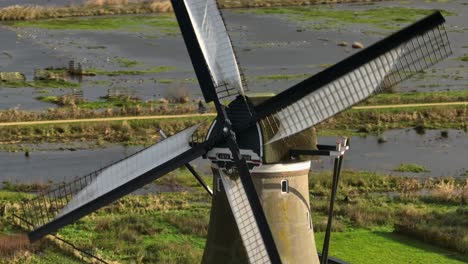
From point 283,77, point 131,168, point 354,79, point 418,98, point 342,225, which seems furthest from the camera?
point 283,77

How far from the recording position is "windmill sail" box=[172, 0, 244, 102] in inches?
752

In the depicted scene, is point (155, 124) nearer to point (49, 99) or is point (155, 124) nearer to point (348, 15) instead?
point (49, 99)

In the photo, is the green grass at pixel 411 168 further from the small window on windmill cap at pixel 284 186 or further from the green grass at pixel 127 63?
the green grass at pixel 127 63

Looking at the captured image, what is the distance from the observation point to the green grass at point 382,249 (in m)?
27.7

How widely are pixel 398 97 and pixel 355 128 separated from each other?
8.37 metres

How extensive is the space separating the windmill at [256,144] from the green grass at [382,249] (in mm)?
7529

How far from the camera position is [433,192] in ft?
121

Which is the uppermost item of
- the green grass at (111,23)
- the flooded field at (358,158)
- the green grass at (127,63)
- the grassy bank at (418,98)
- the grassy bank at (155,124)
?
the green grass at (111,23)

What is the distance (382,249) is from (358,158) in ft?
54.6

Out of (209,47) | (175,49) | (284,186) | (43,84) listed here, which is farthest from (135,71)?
(284,186)

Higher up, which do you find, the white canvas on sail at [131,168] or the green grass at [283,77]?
the white canvas on sail at [131,168]

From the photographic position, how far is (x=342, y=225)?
1230 inches

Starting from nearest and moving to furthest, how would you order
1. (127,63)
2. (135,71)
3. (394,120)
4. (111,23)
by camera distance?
(394,120) < (135,71) < (127,63) < (111,23)

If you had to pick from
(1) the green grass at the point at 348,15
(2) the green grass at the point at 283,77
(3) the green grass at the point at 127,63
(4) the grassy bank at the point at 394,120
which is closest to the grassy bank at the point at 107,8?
(1) the green grass at the point at 348,15
